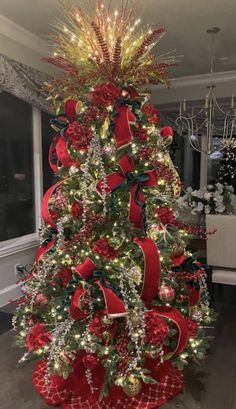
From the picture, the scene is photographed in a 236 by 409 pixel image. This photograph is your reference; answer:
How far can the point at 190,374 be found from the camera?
83.7 inches

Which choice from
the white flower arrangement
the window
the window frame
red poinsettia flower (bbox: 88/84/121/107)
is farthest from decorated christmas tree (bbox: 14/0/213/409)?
the window

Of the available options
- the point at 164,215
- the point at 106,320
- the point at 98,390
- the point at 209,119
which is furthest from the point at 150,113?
the point at 98,390

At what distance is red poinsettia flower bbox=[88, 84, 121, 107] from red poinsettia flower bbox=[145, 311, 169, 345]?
3.75 feet

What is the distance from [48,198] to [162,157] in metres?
0.72

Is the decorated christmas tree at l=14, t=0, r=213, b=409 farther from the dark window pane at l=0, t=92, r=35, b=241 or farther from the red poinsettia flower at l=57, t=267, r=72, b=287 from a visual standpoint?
the dark window pane at l=0, t=92, r=35, b=241

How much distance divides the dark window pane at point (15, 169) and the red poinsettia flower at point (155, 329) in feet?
6.91

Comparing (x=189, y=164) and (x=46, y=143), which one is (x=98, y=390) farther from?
(x=189, y=164)

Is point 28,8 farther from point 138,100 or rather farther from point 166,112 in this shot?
point 166,112

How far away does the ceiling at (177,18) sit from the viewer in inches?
102

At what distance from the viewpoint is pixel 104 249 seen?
170 centimetres

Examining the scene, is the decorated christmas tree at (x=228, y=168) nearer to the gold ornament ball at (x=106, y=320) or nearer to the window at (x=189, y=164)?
the window at (x=189, y=164)

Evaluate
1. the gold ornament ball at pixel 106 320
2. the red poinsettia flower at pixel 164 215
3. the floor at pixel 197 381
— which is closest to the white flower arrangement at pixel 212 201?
the floor at pixel 197 381

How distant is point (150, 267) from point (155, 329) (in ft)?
1.00

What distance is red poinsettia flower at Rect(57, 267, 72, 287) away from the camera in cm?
186
